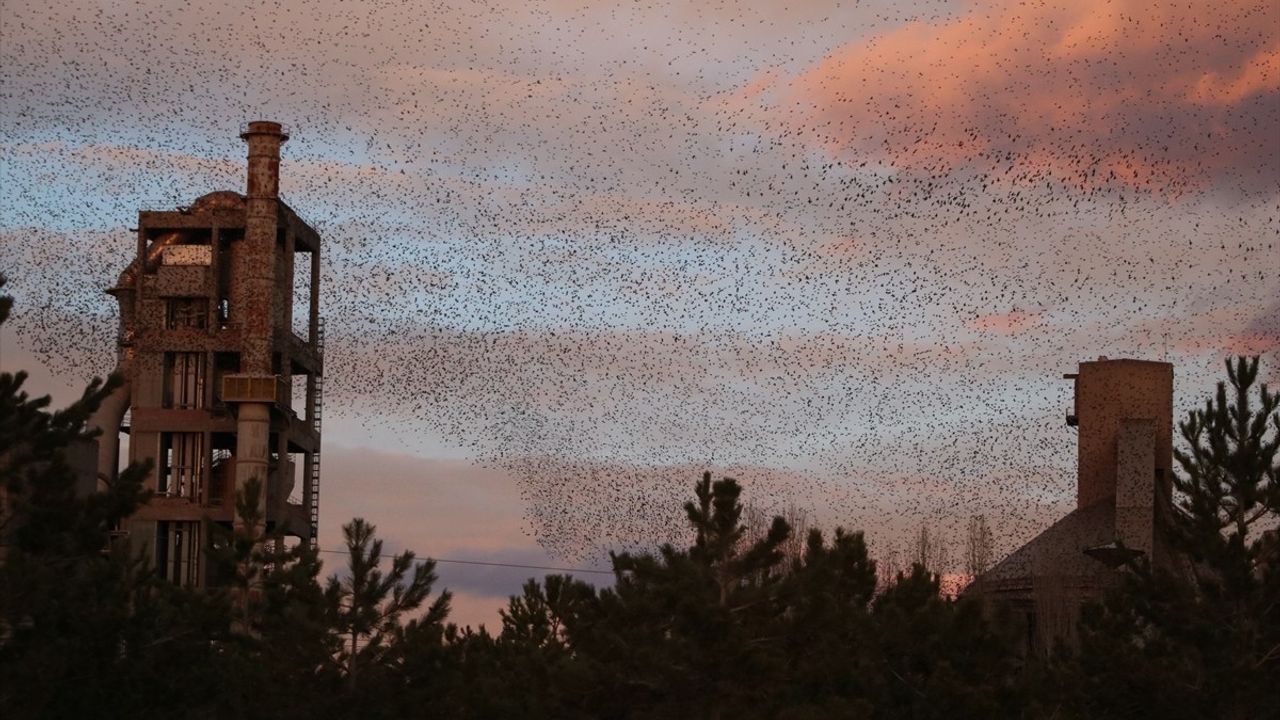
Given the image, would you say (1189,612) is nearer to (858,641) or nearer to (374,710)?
(858,641)

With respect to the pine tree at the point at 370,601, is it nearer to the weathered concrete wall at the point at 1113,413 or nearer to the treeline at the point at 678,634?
the treeline at the point at 678,634

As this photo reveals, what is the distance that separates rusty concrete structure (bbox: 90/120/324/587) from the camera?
7738cm

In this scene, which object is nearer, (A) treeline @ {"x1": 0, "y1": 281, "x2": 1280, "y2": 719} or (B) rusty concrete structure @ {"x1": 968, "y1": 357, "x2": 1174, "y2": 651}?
(A) treeline @ {"x1": 0, "y1": 281, "x2": 1280, "y2": 719}

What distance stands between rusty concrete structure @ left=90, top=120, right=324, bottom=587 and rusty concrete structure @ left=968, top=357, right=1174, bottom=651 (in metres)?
29.9

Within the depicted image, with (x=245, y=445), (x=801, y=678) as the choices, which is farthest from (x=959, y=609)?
(x=245, y=445)

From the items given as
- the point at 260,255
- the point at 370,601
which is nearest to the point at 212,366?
the point at 260,255

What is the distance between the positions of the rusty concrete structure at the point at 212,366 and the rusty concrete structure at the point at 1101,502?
29904 millimetres

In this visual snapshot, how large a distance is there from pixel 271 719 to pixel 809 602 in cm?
1187

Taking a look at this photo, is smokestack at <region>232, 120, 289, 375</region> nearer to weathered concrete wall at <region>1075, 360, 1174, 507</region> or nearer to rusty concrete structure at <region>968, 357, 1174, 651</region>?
rusty concrete structure at <region>968, 357, 1174, 651</region>

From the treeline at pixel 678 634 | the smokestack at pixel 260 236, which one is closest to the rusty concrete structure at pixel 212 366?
the smokestack at pixel 260 236

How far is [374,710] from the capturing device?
4528 centimetres

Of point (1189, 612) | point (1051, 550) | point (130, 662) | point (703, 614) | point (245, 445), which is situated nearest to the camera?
point (130, 662)

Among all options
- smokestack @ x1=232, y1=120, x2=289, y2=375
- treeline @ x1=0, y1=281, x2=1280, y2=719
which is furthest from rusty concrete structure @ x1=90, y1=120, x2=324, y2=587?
treeline @ x1=0, y1=281, x2=1280, y2=719

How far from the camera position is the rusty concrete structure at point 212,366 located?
254ft
